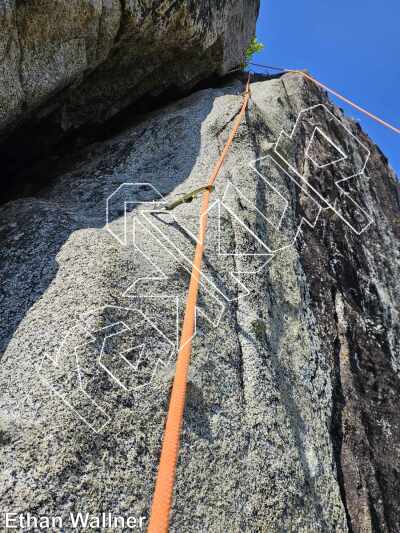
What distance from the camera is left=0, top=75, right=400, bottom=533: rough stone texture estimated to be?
93.4 inches

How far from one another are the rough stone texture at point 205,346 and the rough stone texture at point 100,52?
448mm

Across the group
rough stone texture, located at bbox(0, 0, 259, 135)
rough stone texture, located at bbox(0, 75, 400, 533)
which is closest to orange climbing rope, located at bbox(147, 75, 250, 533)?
rough stone texture, located at bbox(0, 75, 400, 533)

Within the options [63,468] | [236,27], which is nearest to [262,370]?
[63,468]

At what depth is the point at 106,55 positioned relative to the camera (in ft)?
14.8

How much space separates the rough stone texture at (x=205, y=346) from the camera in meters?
2.37

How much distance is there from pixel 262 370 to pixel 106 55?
3.00 meters

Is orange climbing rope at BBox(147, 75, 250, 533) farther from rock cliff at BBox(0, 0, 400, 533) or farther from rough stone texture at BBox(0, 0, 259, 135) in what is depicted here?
rough stone texture at BBox(0, 0, 259, 135)

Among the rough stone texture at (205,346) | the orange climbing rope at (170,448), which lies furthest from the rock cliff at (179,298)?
the orange climbing rope at (170,448)

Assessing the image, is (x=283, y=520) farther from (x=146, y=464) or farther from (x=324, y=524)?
(x=146, y=464)

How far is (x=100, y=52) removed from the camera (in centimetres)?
438

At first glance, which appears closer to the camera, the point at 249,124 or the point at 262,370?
the point at 262,370

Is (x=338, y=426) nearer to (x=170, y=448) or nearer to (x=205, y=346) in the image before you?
(x=205, y=346)

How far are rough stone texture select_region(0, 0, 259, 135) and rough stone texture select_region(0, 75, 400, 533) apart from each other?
448mm

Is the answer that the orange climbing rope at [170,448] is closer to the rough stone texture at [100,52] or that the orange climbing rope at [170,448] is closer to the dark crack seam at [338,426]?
the dark crack seam at [338,426]
